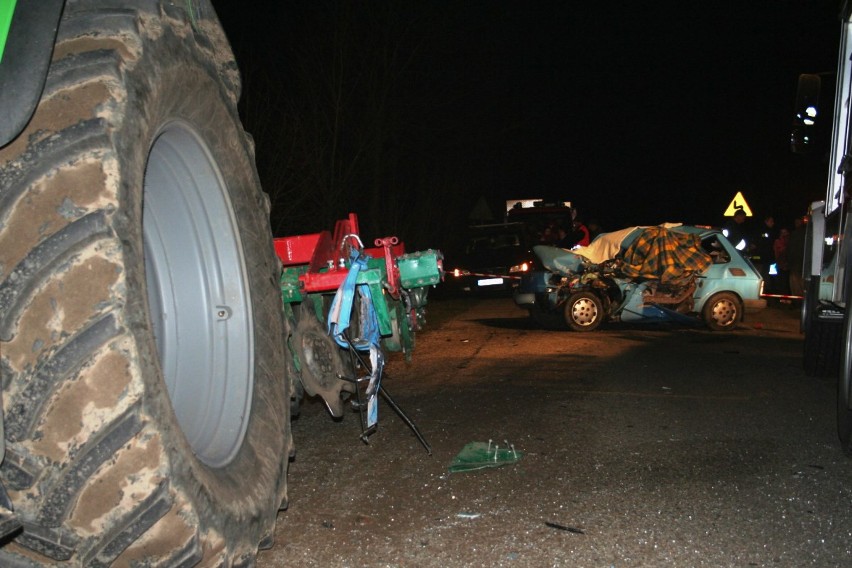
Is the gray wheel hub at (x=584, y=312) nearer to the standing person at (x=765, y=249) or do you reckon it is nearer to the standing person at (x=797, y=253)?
the standing person at (x=797, y=253)

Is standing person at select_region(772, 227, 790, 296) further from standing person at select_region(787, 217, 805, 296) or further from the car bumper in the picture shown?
the car bumper

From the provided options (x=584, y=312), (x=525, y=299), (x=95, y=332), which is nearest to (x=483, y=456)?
(x=95, y=332)

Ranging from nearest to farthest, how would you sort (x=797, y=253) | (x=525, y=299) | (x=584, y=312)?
(x=584, y=312), (x=525, y=299), (x=797, y=253)

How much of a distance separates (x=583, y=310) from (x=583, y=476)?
26.9ft

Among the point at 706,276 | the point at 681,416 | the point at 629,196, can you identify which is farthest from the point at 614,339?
the point at 629,196

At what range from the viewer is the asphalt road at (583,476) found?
12.5 feet

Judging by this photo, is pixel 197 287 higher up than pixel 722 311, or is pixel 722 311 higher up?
pixel 197 287

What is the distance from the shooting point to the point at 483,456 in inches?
207

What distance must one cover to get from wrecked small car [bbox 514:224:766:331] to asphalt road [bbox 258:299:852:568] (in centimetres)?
401

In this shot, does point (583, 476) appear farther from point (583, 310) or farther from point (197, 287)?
point (583, 310)

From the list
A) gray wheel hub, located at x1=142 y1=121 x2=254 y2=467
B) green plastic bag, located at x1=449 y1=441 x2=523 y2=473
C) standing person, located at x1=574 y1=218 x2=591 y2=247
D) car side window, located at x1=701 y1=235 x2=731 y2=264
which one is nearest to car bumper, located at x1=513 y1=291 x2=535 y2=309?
car side window, located at x1=701 y1=235 x2=731 y2=264

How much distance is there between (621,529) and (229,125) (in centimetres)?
268

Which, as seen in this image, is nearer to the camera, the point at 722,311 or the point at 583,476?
the point at 583,476

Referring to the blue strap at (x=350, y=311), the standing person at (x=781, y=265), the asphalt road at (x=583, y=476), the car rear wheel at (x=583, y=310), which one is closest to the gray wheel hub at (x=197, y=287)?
the asphalt road at (x=583, y=476)
